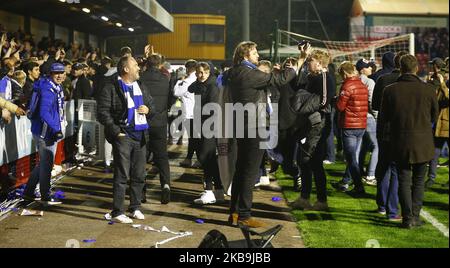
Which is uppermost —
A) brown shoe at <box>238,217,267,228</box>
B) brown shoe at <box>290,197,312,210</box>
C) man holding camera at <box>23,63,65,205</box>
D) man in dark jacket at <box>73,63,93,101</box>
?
man in dark jacket at <box>73,63,93,101</box>

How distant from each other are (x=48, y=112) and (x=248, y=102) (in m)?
2.87

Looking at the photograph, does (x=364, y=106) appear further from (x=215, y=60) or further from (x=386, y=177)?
(x=215, y=60)

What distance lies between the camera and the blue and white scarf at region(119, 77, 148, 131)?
8.84 meters

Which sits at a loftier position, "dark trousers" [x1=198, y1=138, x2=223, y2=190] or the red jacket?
the red jacket

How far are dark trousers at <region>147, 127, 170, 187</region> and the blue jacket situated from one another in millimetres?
1294

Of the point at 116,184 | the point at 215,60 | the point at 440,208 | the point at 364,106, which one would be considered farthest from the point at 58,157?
the point at 215,60

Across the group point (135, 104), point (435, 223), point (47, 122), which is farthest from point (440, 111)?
→ point (47, 122)

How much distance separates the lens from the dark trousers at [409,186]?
28.4 feet

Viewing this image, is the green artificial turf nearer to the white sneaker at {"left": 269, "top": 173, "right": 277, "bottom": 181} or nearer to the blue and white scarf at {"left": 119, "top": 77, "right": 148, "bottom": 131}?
the white sneaker at {"left": 269, "top": 173, "right": 277, "bottom": 181}

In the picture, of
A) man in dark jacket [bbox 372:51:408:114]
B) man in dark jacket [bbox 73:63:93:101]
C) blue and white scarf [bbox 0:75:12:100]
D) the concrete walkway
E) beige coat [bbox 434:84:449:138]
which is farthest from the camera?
man in dark jacket [bbox 73:63:93:101]

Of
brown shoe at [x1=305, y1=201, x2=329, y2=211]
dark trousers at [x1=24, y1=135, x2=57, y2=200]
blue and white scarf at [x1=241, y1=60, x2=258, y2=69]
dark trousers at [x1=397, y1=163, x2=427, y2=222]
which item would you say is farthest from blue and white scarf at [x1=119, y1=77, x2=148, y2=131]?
dark trousers at [x1=397, y1=163, x2=427, y2=222]

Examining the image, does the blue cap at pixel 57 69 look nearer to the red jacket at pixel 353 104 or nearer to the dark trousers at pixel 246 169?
the dark trousers at pixel 246 169

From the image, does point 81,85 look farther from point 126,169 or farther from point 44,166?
point 126,169

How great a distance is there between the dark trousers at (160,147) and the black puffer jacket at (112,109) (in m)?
1.43
